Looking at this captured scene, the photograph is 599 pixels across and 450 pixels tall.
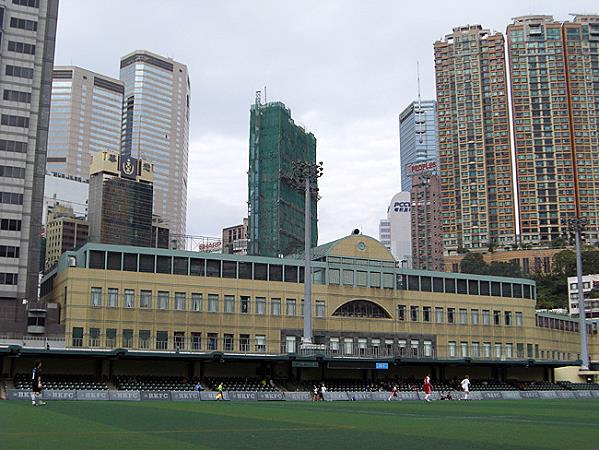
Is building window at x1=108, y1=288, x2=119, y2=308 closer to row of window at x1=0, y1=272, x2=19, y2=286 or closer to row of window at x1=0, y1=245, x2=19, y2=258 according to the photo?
row of window at x1=0, y1=272, x2=19, y2=286

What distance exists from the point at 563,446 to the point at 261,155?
143 m

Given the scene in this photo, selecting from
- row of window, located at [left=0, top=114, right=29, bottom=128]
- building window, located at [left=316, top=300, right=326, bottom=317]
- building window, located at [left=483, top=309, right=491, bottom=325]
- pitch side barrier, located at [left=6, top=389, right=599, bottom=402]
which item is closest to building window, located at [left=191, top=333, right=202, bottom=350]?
building window, located at [left=316, top=300, right=326, bottom=317]

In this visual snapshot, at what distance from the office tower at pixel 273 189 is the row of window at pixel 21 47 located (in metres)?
64.7

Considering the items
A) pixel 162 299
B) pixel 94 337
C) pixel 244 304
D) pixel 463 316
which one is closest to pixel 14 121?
pixel 162 299

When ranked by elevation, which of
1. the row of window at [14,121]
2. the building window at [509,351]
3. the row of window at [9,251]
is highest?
the row of window at [14,121]

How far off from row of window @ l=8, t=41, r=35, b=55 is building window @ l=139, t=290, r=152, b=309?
3498cm

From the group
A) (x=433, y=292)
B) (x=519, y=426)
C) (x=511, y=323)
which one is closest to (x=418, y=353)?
(x=433, y=292)

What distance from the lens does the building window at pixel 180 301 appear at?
8419 cm

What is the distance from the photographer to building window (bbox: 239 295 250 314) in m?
Result: 87.3

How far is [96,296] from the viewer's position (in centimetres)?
7981

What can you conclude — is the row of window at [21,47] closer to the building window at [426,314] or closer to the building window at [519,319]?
the building window at [426,314]

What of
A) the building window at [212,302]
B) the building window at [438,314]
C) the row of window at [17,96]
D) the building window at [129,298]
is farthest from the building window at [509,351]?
the row of window at [17,96]

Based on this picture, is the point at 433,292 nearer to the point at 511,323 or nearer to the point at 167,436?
the point at 511,323

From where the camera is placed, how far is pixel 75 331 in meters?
78.4
